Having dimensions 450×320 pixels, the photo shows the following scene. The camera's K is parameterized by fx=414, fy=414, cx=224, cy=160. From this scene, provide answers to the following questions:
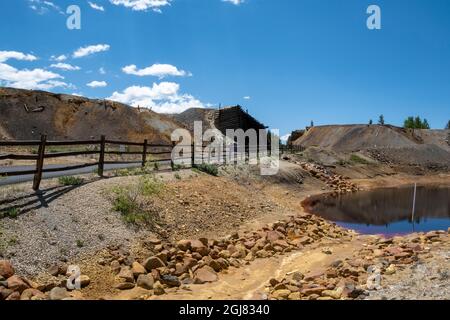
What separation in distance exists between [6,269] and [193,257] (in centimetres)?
475

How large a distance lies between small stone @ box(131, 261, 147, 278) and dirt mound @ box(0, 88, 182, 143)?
30760 mm

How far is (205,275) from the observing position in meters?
10.3

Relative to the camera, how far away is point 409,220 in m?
24.0

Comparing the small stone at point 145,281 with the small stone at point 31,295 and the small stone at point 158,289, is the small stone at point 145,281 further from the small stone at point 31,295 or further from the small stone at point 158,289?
the small stone at point 31,295

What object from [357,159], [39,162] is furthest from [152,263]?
[357,159]

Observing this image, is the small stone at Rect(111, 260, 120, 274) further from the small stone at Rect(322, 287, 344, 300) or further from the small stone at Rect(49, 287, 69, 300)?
the small stone at Rect(322, 287, 344, 300)

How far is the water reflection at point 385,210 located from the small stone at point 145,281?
45.3 ft

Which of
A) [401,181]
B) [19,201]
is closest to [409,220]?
[19,201]

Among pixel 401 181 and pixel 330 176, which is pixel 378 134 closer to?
pixel 401 181

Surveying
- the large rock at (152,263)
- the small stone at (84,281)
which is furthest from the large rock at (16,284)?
the large rock at (152,263)

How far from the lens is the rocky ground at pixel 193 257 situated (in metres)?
8.22

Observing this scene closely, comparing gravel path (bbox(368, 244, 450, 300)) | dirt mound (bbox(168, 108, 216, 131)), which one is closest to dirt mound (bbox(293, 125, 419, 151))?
dirt mound (bbox(168, 108, 216, 131))

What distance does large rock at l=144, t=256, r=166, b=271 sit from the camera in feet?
33.1
